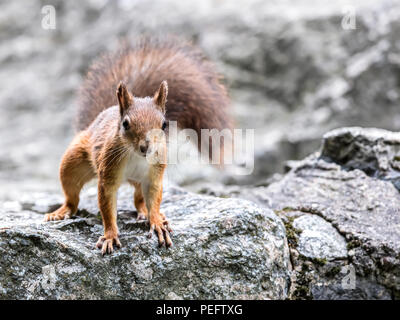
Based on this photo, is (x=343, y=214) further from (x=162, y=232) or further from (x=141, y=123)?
(x=141, y=123)

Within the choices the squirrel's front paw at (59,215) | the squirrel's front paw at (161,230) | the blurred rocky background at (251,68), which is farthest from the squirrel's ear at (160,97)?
the blurred rocky background at (251,68)

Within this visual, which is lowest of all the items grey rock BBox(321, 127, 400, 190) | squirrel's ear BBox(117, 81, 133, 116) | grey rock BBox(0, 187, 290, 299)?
grey rock BBox(0, 187, 290, 299)

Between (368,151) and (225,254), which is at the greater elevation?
(368,151)

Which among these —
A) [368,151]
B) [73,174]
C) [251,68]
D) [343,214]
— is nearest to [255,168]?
[251,68]

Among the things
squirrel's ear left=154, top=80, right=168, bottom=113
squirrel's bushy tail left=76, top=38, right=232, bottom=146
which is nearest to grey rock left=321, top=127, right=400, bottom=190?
squirrel's bushy tail left=76, top=38, right=232, bottom=146

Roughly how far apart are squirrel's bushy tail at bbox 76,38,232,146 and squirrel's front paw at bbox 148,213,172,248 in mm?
627

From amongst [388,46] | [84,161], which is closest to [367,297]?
[84,161]

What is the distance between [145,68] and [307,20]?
3.68 metres

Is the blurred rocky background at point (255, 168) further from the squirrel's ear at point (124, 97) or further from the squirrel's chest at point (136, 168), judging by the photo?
the squirrel's ear at point (124, 97)

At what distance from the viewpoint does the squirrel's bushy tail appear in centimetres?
235

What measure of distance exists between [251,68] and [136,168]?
4.00 m

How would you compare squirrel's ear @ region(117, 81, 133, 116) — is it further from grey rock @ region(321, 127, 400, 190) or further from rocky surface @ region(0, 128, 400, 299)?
grey rock @ region(321, 127, 400, 190)

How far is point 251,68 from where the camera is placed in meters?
5.61
